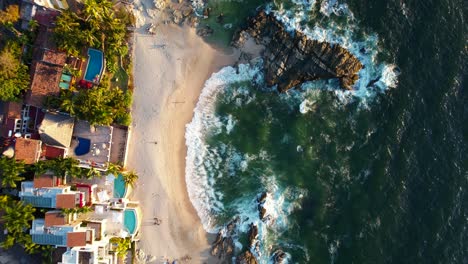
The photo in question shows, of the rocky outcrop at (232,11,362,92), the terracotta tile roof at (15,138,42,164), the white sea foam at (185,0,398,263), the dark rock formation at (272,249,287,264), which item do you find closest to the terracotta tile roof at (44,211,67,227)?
the terracotta tile roof at (15,138,42,164)

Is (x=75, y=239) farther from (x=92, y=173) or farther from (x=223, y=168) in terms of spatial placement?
(x=223, y=168)

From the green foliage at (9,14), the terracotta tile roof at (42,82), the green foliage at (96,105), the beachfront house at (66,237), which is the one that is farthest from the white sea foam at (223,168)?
the green foliage at (9,14)

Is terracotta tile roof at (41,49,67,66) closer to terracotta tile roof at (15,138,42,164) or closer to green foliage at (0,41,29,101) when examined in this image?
green foliage at (0,41,29,101)

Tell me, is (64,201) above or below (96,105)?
below

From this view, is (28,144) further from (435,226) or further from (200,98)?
(435,226)

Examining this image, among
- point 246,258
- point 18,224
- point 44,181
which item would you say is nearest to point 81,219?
point 44,181

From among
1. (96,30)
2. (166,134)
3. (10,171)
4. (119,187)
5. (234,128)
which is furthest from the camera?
(234,128)

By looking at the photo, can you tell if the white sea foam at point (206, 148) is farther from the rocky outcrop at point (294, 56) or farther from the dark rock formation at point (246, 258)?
the dark rock formation at point (246, 258)
